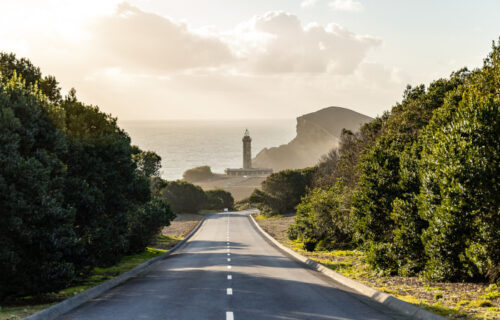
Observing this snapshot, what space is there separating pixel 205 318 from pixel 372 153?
42.0ft

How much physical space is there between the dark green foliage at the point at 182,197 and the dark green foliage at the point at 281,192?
1707 centimetres

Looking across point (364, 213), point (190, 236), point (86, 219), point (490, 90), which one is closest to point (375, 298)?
point (364, 213)

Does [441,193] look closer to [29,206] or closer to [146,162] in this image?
[29,206]

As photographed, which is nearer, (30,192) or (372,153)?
(30,192)

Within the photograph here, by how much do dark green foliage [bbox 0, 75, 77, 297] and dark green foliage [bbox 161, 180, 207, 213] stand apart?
8128 centimetres

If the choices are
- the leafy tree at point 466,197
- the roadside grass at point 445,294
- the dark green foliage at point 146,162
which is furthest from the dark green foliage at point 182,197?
the leafy tree at point 466,197

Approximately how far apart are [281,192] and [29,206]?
7403 centimetres

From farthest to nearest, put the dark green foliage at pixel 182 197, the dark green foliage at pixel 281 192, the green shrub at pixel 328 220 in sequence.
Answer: the dark green foliage at pixel 182 197 → the dark green foliage at pixel 281 192 → the green shrub at pixel 328 220

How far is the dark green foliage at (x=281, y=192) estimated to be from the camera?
275ft

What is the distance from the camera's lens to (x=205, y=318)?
33.9 feet

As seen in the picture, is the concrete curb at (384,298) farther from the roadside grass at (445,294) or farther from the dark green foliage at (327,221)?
the dark green foliage at (327,221)

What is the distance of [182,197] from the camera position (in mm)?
94625

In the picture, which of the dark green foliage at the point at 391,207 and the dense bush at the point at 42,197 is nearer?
the dense bush at the point at 42,197

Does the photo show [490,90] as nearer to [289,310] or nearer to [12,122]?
[289,310]
